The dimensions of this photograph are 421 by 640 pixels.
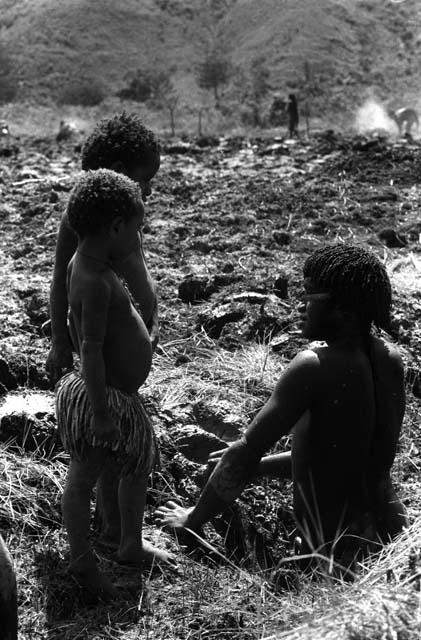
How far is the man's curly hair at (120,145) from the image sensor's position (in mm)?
2975

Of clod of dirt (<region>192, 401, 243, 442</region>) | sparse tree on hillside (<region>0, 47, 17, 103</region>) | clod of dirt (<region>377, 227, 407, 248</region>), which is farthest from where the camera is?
sparse tree on hillside (<region>0, 47, 17, 103</region>)

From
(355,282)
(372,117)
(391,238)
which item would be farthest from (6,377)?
(372,117)

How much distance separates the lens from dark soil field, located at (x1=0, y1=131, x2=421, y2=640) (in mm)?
2643

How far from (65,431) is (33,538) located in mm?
534

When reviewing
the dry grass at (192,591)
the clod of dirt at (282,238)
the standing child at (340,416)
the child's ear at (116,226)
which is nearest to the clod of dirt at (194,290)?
the clod of dirt at (282,238)

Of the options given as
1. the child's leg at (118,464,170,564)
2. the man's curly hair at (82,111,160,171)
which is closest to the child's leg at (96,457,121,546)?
the child's leg at (118,464,170,564)

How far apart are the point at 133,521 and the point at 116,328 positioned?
0.61m

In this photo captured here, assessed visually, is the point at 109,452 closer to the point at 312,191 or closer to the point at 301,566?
the point at 301,566

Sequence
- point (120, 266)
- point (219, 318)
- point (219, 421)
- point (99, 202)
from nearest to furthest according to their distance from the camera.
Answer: point (99, 202), point (120, 266), point (219, 421), point (219, 318)

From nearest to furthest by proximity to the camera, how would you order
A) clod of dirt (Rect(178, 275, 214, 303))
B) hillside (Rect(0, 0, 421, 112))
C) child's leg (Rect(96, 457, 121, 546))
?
child's leg (Rect(96, 457, 121, 546)) < clod of dirt (Rect(178, 275, 214, 303)) < hillside (Rect(0, 0, 421, 112))

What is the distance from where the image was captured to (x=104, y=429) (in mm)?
2580

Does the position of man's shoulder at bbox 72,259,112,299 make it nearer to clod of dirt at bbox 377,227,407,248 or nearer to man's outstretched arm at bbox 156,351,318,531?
man's outstretched arm at bbox 156,351,318,531

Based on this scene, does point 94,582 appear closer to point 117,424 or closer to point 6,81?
point 117,424

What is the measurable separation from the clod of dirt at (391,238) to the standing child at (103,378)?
358 centimetres
